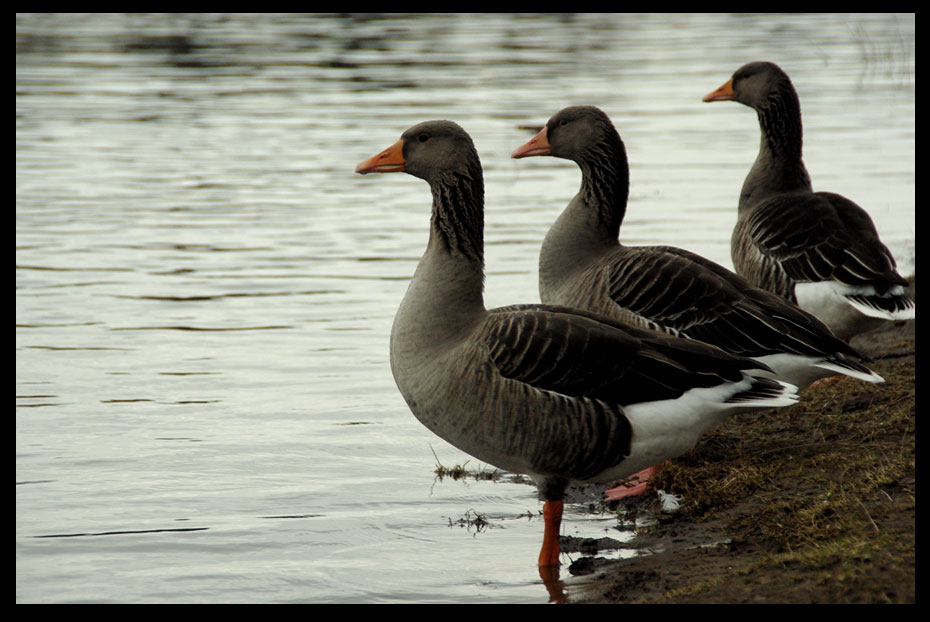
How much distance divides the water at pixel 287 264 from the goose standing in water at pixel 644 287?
1360mm

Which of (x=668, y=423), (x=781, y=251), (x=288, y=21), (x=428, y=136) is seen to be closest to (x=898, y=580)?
(x=668, y=423)

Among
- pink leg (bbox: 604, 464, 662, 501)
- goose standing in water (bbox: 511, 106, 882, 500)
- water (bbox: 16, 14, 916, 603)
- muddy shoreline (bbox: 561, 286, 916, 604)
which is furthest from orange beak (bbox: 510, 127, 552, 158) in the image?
pink leg (bbox: 604, 464, 662, 501)

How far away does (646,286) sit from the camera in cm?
720

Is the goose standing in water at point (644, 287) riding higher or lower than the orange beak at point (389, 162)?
lower

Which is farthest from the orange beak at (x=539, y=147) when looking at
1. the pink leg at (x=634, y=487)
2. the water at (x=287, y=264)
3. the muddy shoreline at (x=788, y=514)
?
the pink leg at (x=634, y=487)

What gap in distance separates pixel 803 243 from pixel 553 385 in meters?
3.60

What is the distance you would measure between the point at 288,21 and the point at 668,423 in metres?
41.3

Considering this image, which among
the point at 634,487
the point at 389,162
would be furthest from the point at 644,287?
the point at 389,162

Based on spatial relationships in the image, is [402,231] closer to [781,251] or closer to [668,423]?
[781,251]

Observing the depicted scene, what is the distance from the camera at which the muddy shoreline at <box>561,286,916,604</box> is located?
4.72 meters

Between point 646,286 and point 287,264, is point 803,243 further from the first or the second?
point 287,264

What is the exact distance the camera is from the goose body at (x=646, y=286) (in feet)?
22.3

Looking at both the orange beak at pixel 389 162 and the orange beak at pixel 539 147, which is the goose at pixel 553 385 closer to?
the orange beak at pixel 389 162

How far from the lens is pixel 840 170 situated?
57.9ft
